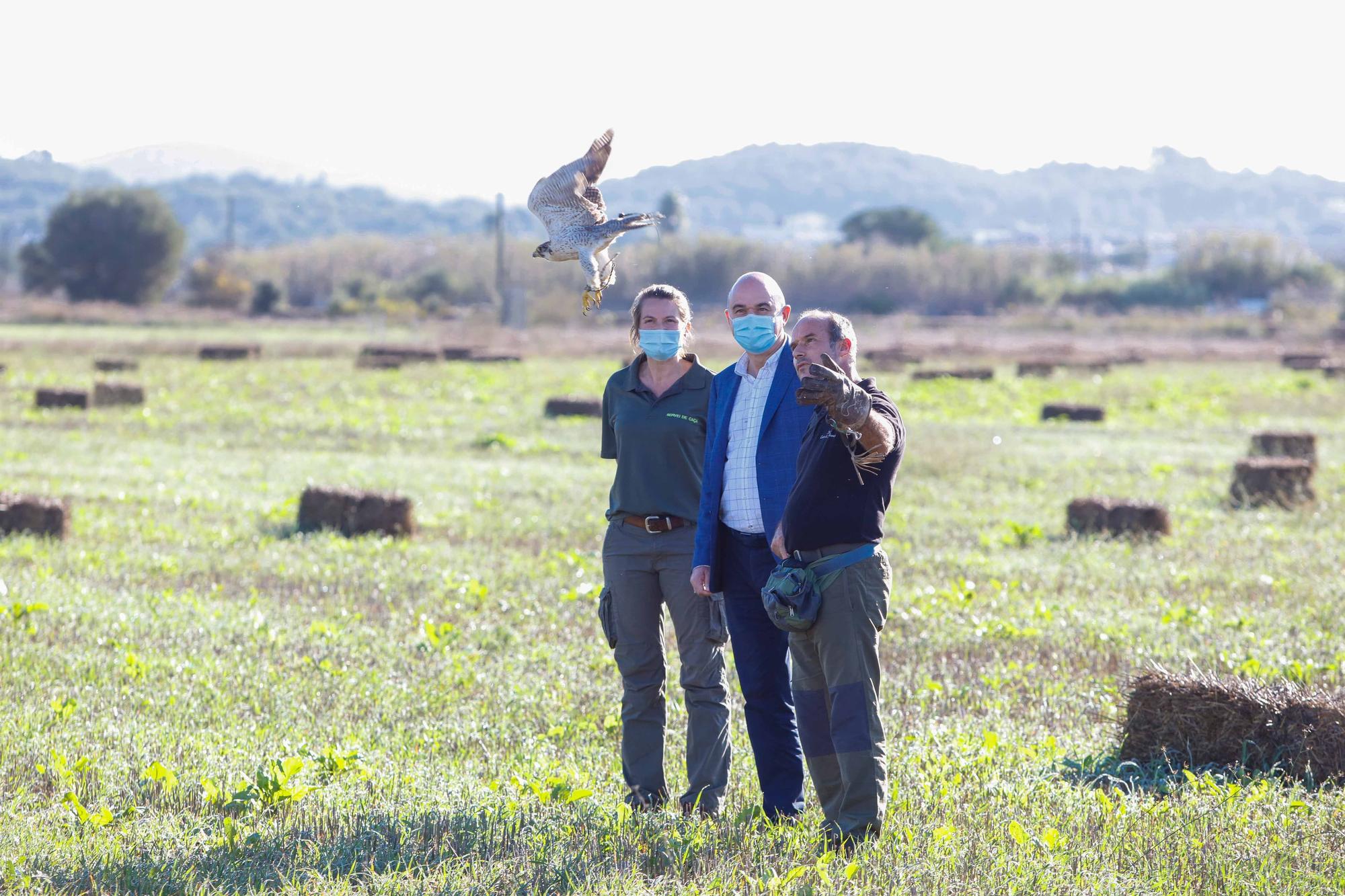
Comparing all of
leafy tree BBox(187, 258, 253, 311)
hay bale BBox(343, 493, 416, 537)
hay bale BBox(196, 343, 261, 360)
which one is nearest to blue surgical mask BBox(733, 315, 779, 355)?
hay bale BBox(343, 493, 416, 537)

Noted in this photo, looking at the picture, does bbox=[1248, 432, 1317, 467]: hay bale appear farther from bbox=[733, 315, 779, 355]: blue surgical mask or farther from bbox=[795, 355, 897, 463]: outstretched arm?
bbox=[795, 355, 897, 463]: outstretched arm

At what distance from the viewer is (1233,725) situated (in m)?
6.34

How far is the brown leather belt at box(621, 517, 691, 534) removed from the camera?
5707 mm

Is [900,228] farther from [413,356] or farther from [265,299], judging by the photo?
[413,356]

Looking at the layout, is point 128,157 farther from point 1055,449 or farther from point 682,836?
point 1055,449

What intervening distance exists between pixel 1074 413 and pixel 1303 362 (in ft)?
51.5

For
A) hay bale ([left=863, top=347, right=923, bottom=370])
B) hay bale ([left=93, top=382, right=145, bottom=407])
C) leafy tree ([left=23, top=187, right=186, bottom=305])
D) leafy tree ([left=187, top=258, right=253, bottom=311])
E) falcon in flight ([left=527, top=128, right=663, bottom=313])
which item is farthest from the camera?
leafy tree ([left=23, top=187, right=186, bottom=305])

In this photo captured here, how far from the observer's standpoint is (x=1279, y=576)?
11.1 m

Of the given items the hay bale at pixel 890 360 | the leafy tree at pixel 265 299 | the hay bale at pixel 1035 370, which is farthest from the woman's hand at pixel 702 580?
the leafy tree at pixel 265 299

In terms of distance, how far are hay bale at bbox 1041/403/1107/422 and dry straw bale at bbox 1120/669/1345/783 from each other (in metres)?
19.6

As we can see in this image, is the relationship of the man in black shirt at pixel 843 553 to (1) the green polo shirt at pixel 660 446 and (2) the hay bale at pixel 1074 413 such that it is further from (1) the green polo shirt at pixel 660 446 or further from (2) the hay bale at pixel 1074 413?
(2) the hay bale at pixel 1074 413

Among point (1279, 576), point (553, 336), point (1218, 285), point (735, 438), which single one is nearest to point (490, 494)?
point (1279, 576)

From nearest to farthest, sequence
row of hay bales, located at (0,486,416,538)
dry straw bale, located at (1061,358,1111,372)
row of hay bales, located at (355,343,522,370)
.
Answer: row of hay bales, located at (0,486,416,538) → row of hay bales, located at (355,343,522,370) → dry straw bale, located at (1061,358,1111,372)

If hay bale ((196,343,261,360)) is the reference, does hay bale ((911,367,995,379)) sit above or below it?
below
